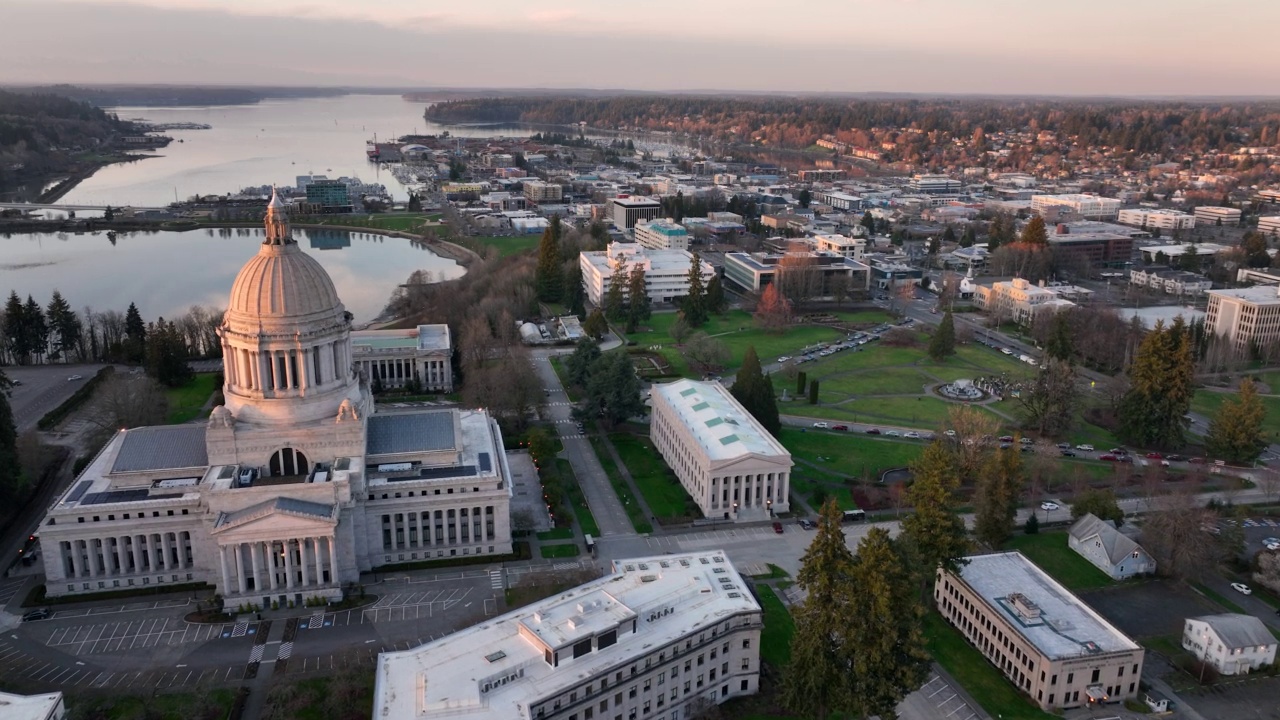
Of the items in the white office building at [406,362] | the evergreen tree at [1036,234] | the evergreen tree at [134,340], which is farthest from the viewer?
the evergreen tree at [1036,234]

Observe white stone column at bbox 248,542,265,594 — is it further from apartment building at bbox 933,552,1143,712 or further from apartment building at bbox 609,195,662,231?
apartment building at bbox 609,195,662,231

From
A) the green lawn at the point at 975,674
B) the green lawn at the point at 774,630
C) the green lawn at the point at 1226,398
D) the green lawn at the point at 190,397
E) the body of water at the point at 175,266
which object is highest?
the body of water at the point at 175,266

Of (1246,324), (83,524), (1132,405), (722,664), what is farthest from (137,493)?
(1246,324)

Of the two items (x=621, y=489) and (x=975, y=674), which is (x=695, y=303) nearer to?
(x=621, y=489)

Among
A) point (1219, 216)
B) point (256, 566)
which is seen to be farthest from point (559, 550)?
point (1219, 216)

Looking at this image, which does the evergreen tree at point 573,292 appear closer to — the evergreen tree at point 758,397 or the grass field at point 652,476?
the grass field at point 652,476

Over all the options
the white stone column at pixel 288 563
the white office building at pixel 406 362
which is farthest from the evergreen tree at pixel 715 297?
the white stone column at pixel 288 563
